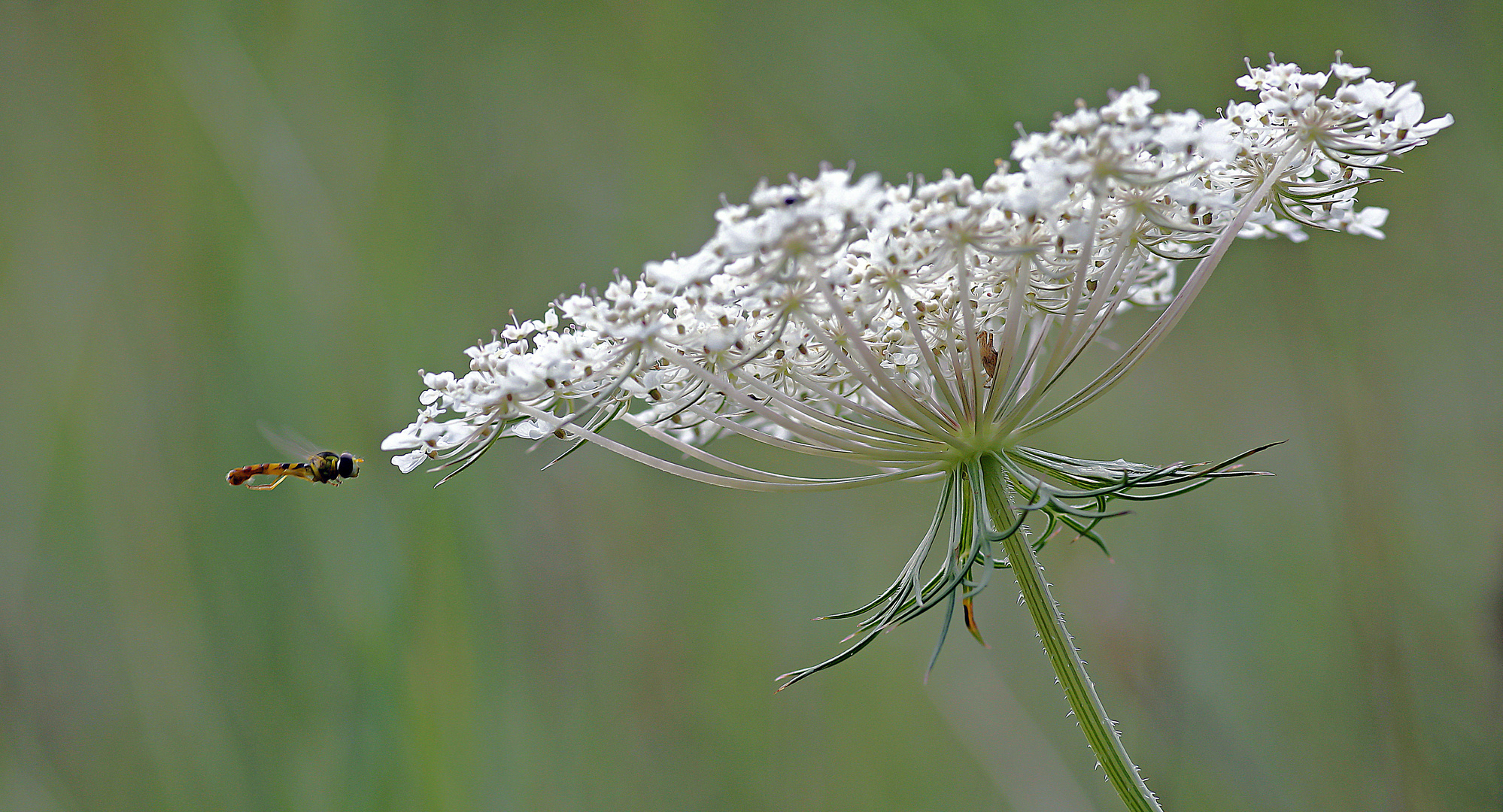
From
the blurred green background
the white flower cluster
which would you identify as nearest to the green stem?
the white flower cluster

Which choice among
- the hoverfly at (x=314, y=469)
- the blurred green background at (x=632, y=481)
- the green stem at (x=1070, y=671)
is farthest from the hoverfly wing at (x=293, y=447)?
the green stem at (x=1070, y=671)

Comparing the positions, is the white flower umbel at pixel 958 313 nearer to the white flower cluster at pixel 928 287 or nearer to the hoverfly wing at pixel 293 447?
the white flower cluster at pixel 928 287

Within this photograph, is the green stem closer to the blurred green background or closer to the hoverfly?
the blurred green background

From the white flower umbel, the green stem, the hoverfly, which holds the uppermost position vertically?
the hoverfly

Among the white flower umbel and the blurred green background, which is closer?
the white flower umbel

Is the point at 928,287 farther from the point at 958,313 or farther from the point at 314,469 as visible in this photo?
the point at 314,469

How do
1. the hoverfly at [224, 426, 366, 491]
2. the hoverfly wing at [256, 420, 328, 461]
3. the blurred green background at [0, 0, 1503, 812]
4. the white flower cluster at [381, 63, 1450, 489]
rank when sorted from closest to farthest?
the white flower cluster at [381, 63, 1450, 489] < the hoverfly wing at [256, 420, 328, 461] < the hoverfly at [224, 426, 366, 491] < the blurred green background at [0, 0, 1503, 812]
